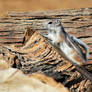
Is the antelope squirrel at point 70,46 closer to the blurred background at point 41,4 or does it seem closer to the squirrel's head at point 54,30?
the squirrel's head at point 54,30

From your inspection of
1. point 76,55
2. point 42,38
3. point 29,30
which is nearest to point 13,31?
point 29,30


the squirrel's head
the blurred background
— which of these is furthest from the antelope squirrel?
the blurred background

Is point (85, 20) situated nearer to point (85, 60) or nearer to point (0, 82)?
point (85, 60)

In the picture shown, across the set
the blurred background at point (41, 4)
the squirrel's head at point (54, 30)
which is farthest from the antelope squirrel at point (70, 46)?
the blurred background at point (41, 4)

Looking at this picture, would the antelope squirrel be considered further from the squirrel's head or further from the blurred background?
the blurred background

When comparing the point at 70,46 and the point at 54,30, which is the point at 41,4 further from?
the point at 70,46

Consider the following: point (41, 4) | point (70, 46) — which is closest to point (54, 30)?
point (70, 46)
